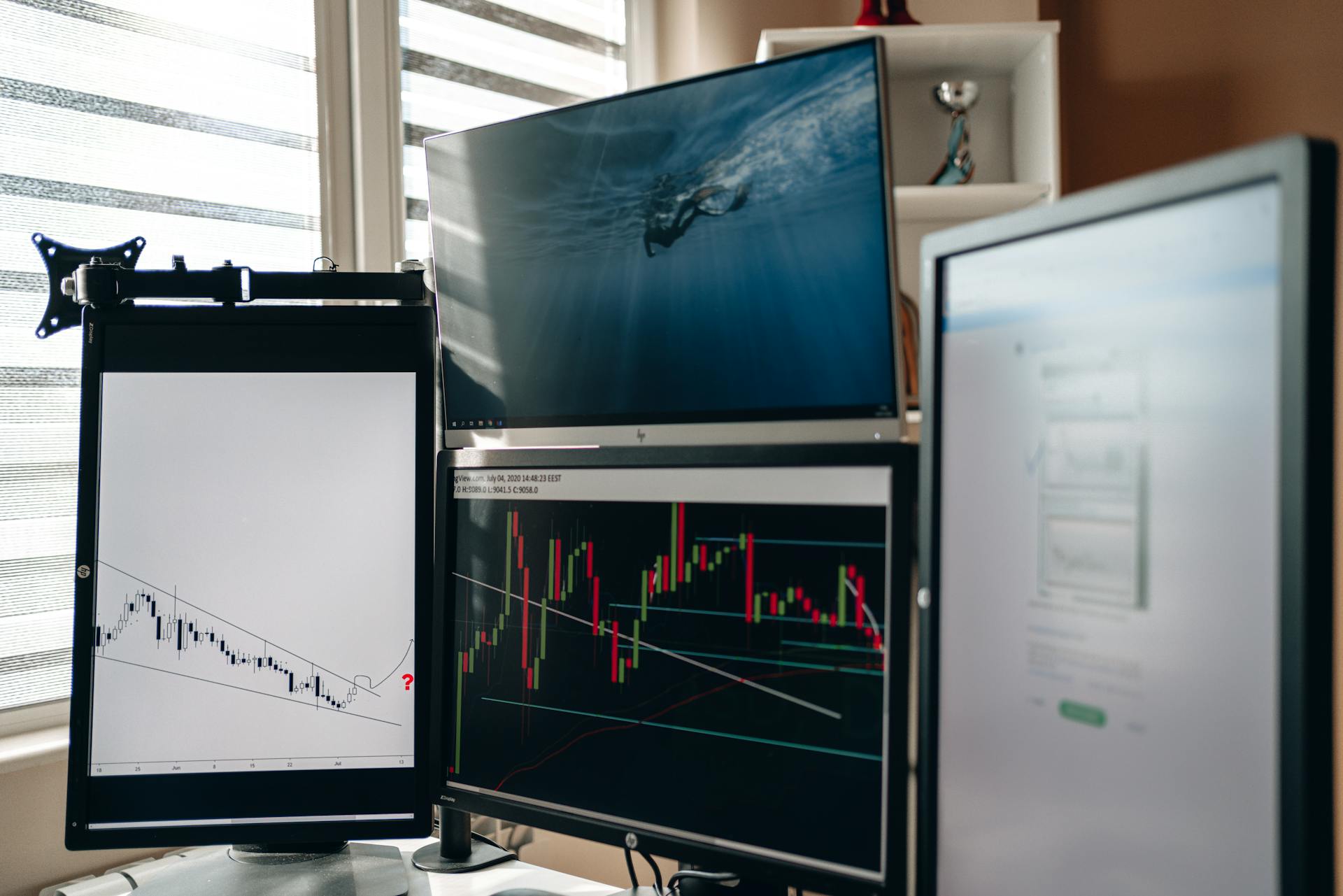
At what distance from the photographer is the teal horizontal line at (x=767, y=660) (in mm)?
693

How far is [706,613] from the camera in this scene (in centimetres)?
76

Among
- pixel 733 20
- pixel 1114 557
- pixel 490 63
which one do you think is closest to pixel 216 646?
pixel 1114 557

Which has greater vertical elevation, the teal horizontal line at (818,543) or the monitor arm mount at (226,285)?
the monitor arm mount at (226,285)

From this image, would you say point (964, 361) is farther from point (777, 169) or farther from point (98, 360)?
point (98, 360)

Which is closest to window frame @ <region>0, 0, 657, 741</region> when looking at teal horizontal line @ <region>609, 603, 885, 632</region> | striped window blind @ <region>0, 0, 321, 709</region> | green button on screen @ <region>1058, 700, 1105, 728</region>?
striped window blind @ <region>0, 0, 321, 709</region>

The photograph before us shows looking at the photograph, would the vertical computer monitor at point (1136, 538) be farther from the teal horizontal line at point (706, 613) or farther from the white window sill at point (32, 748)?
the white window sill at point (32, 748)

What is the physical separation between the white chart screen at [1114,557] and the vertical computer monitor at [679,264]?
0.41 ft

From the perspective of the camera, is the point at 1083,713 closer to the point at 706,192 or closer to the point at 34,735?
the point at 706,192

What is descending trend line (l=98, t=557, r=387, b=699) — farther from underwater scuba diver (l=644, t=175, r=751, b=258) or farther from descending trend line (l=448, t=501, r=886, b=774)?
underwater scuba diver (l=644, t=175, r=751, b=258)

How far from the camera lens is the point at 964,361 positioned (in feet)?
2.01

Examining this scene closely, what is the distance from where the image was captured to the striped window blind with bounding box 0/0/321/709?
1.11 metres

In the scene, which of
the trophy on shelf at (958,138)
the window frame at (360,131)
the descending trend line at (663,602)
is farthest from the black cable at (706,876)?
the trophy on shelf at (958,138)

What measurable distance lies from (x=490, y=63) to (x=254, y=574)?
116 centimetres

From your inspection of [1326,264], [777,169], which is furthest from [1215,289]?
[777,169]
